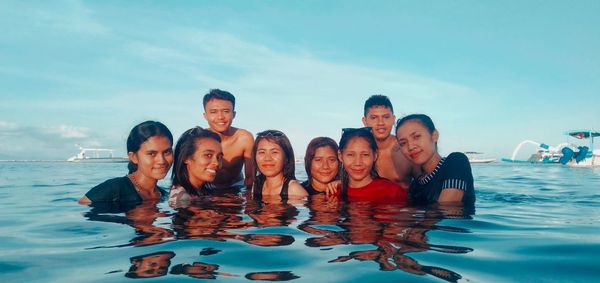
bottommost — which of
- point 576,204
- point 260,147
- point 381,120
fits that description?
point 576,204

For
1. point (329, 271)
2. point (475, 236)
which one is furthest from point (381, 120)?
point (329, 271)

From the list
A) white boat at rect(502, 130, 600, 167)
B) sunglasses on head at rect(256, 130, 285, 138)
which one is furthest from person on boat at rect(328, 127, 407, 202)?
white boat at rect(502, 130, 600, 167)

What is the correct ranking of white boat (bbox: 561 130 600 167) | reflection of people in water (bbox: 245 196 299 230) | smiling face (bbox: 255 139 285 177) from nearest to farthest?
1. reflection of people in water (bbox: 245 196 299 230)
2. smiling face (bbox: 255 139 285 177)
3. white boat (bbox: 561 130 600 167)

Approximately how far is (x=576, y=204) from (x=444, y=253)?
5916 mm

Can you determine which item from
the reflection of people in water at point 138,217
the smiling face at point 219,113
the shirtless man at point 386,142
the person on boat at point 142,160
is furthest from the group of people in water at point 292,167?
the smiling face at point 219,113

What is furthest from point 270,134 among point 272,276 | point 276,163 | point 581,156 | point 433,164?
point 581,156

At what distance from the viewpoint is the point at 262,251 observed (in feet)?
11.0

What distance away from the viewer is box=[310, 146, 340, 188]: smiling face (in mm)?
7289

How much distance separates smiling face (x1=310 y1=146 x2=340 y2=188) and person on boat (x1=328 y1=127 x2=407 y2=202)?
0.90ft

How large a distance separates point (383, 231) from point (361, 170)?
2.75 m

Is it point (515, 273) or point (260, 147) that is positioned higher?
point (260, 147)

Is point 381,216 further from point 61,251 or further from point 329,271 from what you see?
point 61,251

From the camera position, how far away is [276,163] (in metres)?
7.19

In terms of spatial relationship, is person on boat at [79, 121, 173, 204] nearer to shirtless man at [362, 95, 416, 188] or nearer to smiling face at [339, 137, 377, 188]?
smiling face at [339, 137, 377, 188]
